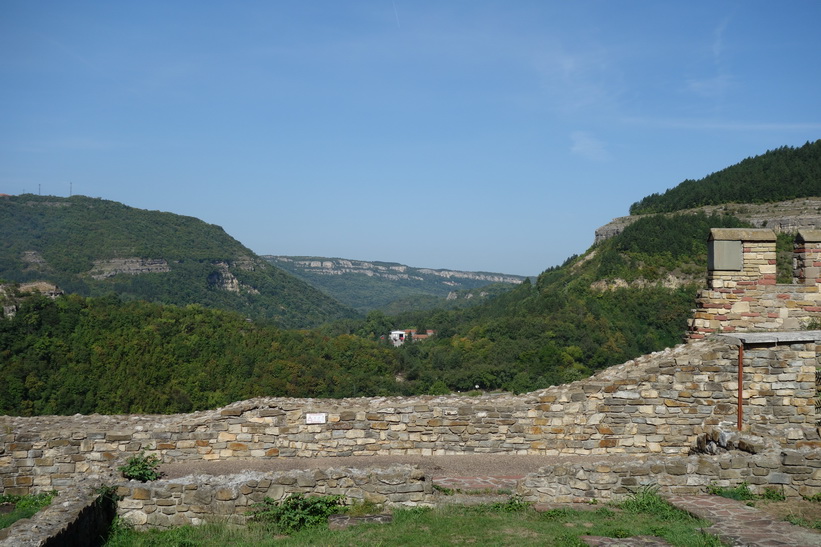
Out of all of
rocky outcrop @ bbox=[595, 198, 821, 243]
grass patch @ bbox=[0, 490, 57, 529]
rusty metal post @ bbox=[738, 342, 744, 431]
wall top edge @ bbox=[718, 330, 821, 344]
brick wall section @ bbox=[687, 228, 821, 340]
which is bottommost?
grass patch @ bbox=[0, 490, 57, 529]

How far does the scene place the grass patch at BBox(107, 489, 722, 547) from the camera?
Answer: 7.00m

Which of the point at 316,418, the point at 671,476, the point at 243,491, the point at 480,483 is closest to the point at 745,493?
the point at 671,476

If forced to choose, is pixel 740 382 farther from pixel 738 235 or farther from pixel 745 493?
pixel 745 493

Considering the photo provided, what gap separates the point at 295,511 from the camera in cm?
798

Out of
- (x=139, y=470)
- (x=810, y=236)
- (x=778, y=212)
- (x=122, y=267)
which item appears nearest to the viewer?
(x=139, y=470)

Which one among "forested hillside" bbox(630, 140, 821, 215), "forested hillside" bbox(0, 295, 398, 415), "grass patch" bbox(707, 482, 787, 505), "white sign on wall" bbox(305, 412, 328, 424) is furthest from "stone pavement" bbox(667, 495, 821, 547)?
"forested hillside" bbox(630, 140, 821, 215)

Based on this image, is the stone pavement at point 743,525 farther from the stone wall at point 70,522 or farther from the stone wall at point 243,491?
the stone wall at point 70,522

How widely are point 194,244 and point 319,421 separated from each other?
152 meters

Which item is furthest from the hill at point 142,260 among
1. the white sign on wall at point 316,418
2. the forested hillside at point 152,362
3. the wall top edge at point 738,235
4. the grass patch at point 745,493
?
the grass patch at point 745,493

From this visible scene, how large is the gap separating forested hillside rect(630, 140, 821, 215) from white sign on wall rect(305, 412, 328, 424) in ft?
159

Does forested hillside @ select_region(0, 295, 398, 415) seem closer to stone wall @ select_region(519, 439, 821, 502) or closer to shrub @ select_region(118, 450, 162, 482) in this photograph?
shrub @ select_region(118, 450, 162, 482)

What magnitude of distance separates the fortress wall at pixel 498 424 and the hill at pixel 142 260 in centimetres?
9841

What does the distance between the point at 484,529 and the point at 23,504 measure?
A: 24.4 ft

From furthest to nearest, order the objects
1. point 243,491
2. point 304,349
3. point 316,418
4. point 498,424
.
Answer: point 304,349 → point 316,418 → point 498,424 → point 243,491
